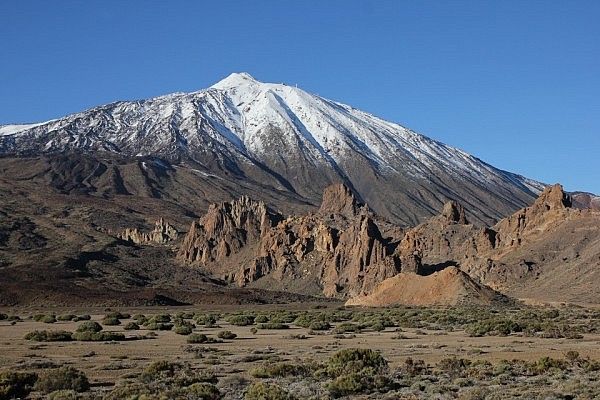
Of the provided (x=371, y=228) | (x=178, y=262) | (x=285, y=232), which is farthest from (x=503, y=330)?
(x=178, y=262)

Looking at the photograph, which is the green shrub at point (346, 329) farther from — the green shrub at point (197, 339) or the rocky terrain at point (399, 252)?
the rocky terrain at point (399, 252)

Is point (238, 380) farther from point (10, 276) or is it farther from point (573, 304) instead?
point (10, 276)

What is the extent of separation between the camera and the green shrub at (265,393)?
16711 mm

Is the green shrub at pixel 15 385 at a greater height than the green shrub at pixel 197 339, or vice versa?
the green shrub at pixel 197 339

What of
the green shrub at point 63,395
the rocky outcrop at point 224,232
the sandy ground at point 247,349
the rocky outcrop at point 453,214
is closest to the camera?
the green shrub at point 63,395

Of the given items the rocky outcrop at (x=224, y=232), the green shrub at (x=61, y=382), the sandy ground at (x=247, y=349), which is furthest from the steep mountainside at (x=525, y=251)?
the green shrub at (x=61, y=382)

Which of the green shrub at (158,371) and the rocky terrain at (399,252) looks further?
the rocky terrain at (399,252)

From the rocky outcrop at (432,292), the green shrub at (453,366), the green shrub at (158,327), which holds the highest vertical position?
the rocky outcrop at (432,292)

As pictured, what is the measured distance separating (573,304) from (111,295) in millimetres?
54875

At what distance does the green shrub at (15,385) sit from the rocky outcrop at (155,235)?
14457 cm

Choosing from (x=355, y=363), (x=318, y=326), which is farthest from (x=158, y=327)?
(x=355, y=363)

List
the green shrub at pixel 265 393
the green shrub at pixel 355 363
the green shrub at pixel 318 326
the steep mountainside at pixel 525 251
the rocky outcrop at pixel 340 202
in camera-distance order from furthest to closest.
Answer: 1. the rocky outcrop at pixel 340 202
2. the steep mountainside at pixel 525 251
3. the green shrub at pixel 318 326
4. the green shrub at pixel 355 363
5. the green shrub at pixel 265 393

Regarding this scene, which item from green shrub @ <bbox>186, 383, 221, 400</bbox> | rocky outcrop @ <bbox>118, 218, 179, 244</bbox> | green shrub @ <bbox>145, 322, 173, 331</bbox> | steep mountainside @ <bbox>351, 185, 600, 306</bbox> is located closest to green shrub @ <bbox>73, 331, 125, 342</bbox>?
green shrub @ <bbox>145, 322, 173, 331</bbox>

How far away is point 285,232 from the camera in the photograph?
128 meters
